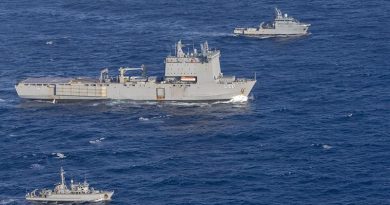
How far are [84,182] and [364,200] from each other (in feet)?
153

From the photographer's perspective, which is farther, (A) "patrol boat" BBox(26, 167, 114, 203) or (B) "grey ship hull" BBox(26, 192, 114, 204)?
(A) "patrol boat" BBox(26, 167, 114, 203)

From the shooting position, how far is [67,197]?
195 meters

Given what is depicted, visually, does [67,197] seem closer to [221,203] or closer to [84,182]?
[84,182]

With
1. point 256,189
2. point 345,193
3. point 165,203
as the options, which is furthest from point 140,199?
point 345,193

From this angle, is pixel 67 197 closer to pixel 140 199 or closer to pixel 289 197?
pixel 140 199

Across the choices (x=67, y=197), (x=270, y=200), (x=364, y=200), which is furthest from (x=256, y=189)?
(x=67, y=197)

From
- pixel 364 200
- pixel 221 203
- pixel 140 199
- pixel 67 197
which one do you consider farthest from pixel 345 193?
pixel 67 197

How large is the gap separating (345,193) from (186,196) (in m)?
26.5

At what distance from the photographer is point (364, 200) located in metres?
194

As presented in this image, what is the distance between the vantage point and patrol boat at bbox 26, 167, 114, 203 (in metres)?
194

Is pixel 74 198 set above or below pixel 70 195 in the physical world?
below

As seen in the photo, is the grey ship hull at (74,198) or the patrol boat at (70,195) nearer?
the grey ship hull at (74,198)

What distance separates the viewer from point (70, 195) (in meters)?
195

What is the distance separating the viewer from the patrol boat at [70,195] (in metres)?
194
